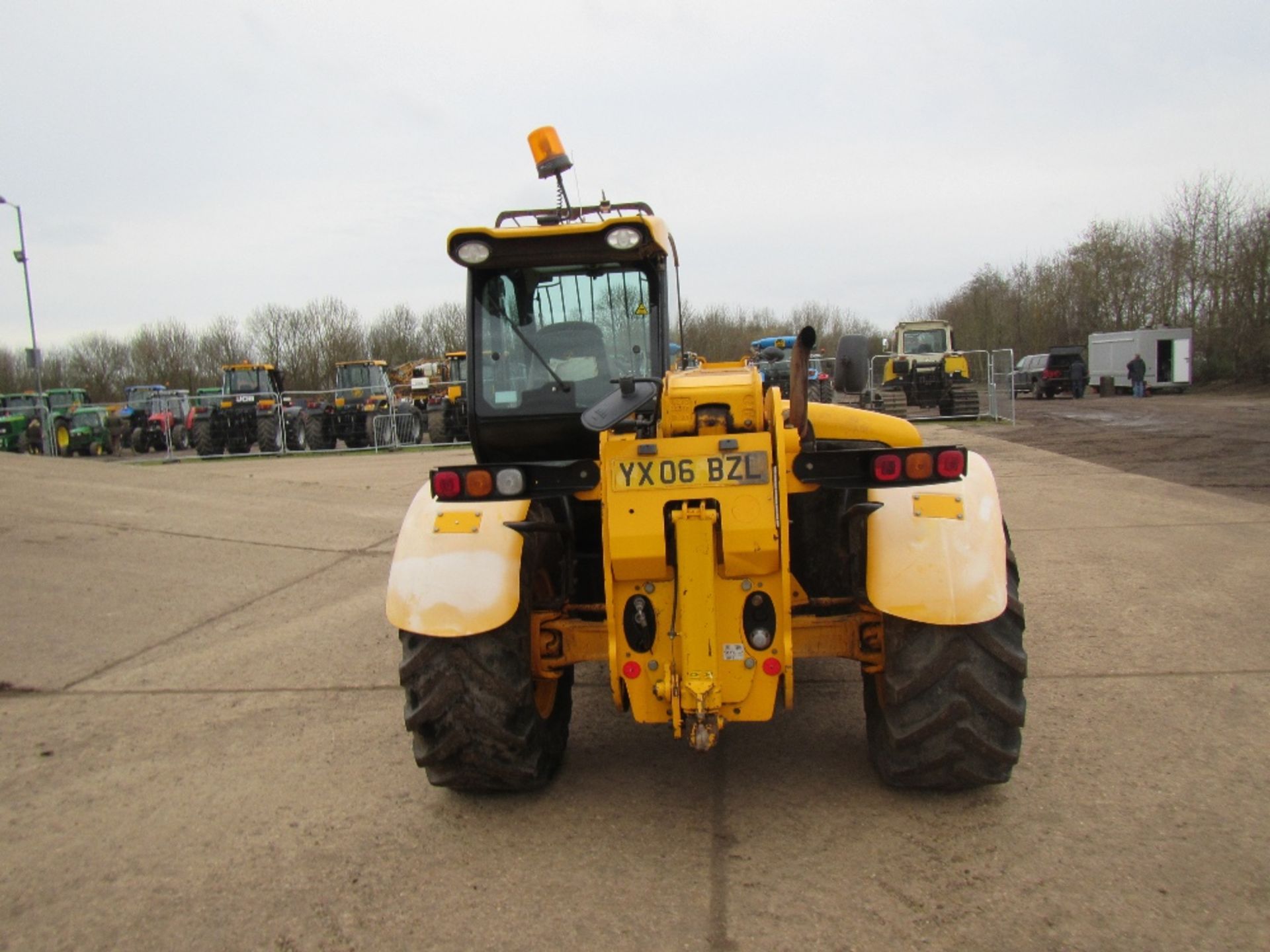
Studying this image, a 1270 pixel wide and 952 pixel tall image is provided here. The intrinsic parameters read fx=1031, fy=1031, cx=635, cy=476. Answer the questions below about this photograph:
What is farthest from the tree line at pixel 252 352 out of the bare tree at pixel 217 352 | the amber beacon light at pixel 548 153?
the amber beacon light at pixel 548 153

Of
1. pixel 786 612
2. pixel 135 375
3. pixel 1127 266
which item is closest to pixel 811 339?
pixel 786 612

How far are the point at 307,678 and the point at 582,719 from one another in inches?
74.4

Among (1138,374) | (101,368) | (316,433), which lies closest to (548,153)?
(316,433)

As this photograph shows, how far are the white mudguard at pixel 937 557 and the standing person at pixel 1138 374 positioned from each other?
121 ft

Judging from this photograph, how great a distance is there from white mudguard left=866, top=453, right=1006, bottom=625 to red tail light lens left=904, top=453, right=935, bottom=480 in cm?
26

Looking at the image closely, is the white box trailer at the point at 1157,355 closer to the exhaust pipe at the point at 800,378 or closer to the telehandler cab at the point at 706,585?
the telehandler cab at the point at 706,585

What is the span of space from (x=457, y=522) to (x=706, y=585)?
1125 mm

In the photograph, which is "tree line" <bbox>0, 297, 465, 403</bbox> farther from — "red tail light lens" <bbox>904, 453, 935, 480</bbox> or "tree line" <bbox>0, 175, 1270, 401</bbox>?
"red tail light lens" <bbox>904, 453, 935, 480</bbox>

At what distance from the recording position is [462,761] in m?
3.85

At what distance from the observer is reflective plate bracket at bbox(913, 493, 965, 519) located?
12.2ft

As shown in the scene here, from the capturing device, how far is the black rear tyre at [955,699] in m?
3.55

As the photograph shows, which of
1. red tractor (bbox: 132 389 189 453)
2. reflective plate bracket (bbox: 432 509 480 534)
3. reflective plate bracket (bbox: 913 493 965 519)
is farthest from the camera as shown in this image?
red tractor (bbox: 132 389 189 453)

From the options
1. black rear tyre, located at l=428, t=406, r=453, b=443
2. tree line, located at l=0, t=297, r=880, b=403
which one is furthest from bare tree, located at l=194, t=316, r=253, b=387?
black rear tyre, located at l=428, t=406, r=453, b=443

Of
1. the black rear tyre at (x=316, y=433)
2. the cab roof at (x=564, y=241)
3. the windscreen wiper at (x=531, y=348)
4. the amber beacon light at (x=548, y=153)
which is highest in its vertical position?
the amber beacon light at (x=548, y=153)
